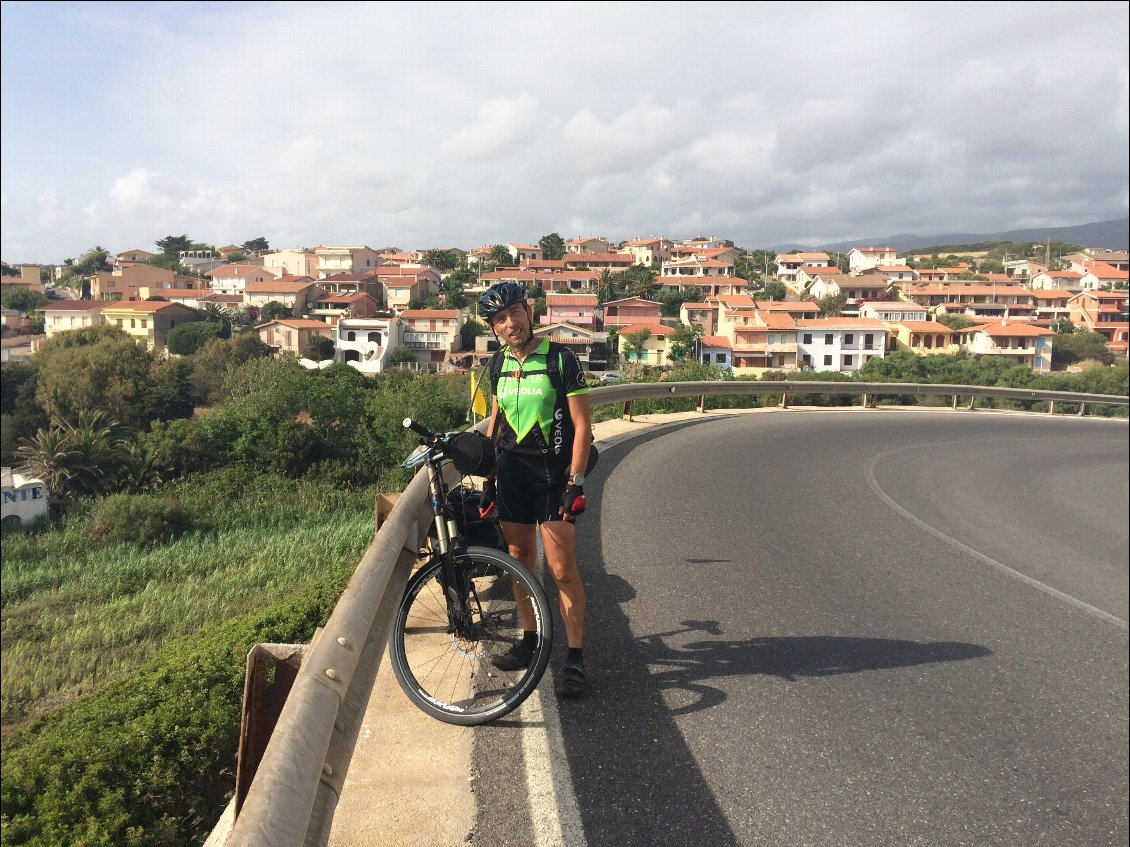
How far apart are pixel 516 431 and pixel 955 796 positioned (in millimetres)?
2461

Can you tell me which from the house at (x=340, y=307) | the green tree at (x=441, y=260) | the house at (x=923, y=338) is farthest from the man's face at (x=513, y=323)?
the house at (x=923, y=338)

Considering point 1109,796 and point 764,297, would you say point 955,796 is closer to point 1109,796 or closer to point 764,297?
point 1109,796

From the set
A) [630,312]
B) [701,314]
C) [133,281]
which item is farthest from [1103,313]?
[133,281]

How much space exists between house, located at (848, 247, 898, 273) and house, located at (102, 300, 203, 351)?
239 ft

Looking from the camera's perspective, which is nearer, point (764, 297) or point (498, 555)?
point (498, 555)

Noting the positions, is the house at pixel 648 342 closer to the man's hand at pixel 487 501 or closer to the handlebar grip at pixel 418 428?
Answer: the man's hand at pixel 487 501

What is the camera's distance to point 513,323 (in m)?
3.68

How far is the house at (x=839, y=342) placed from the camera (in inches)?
1824

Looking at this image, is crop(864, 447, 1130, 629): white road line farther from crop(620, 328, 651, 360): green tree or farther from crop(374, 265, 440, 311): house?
crop(620, 328, 651, 360): green tree

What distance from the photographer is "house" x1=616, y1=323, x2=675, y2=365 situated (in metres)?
41.2

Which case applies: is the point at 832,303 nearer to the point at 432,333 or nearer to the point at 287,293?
the point at 287,293

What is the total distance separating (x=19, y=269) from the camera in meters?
87.0

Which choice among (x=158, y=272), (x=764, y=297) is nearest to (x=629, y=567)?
(x=158, y=272)

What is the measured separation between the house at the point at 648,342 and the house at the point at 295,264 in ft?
55.5
